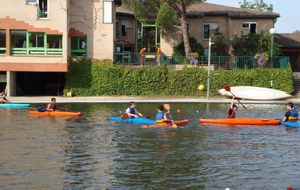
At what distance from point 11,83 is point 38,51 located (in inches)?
145

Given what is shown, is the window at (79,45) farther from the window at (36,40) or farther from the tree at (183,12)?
the tree at (183,12)

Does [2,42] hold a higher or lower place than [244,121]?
higher

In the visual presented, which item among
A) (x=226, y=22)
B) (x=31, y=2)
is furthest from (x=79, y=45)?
(x=226, y=22)

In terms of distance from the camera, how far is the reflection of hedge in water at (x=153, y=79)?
48.2 metres

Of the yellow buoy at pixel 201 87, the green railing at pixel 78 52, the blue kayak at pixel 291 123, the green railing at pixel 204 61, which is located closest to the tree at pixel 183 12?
the green railing at pixel 204 61

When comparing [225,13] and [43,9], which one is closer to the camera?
[43,9]

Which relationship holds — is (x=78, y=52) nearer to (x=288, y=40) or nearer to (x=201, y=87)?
(x=201, y=87)

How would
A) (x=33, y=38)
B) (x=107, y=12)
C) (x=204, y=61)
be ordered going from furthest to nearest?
(x=204, y=61) → (x=107, y=12) → (x=33, y=38)

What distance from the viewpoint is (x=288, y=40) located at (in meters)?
65.1

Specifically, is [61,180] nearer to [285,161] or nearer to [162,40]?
[285,161]

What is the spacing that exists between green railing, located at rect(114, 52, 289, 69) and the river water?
18536mm

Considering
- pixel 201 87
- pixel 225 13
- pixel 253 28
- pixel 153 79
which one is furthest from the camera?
pixel 253 28

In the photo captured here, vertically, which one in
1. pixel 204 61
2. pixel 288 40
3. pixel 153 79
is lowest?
pixel 153 79

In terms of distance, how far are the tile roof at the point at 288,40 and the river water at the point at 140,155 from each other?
33.8m
